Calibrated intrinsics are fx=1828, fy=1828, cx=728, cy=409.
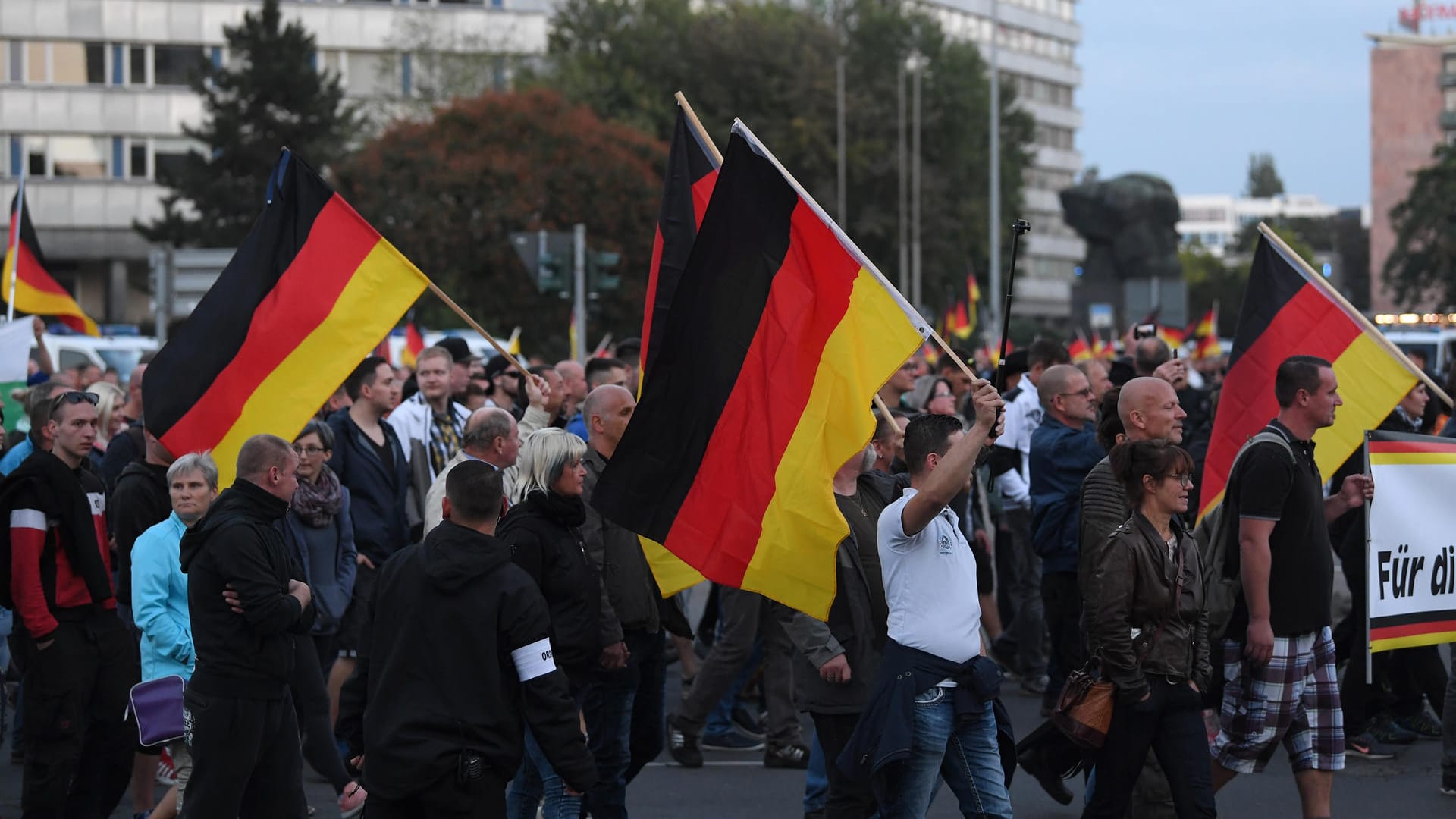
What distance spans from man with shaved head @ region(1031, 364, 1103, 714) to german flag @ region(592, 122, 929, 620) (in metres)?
3.18

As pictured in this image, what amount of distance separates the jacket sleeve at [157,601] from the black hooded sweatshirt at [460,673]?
1512mm

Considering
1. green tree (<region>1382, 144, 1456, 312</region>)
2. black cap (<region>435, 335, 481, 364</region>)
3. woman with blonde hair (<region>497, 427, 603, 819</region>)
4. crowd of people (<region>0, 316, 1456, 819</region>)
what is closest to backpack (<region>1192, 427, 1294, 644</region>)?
crowd of people (<region>0, 316, 1456, 819</region>)

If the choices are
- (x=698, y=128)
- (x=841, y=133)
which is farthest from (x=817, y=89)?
(x=698, y=128)

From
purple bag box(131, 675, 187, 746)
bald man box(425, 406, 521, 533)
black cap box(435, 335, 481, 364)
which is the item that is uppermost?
black cap box(435, 335, 481, 364)

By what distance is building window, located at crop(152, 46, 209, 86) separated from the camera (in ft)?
206

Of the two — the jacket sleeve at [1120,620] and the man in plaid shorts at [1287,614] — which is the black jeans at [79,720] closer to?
the jacket sleeve at [1120,620]

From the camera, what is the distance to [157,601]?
673 cm

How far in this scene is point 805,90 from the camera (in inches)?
2346

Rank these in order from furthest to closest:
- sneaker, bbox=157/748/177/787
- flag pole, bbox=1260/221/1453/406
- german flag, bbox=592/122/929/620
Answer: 1. sneaker, bbox=157/748/177/787
2. flag pole, bbox=1260/221/1453/406
3. german flag, bbox=592/122/929/620

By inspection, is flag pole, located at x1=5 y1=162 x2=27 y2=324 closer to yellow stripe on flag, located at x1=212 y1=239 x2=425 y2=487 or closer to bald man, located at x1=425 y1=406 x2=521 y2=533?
yellow stripe on flag, located at x1=212 y1=239 x2=425 y2=487

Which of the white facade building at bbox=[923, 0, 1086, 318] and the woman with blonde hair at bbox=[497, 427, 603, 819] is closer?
the woman with blonde hair at bbox=[497, 427, 603, 819]

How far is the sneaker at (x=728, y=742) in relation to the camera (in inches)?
383

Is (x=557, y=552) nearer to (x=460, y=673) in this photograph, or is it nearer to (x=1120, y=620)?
(x=460, y=673)

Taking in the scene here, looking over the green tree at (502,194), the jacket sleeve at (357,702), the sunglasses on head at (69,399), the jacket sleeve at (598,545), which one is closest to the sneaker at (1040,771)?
the jacket sleeve at (598,545)
